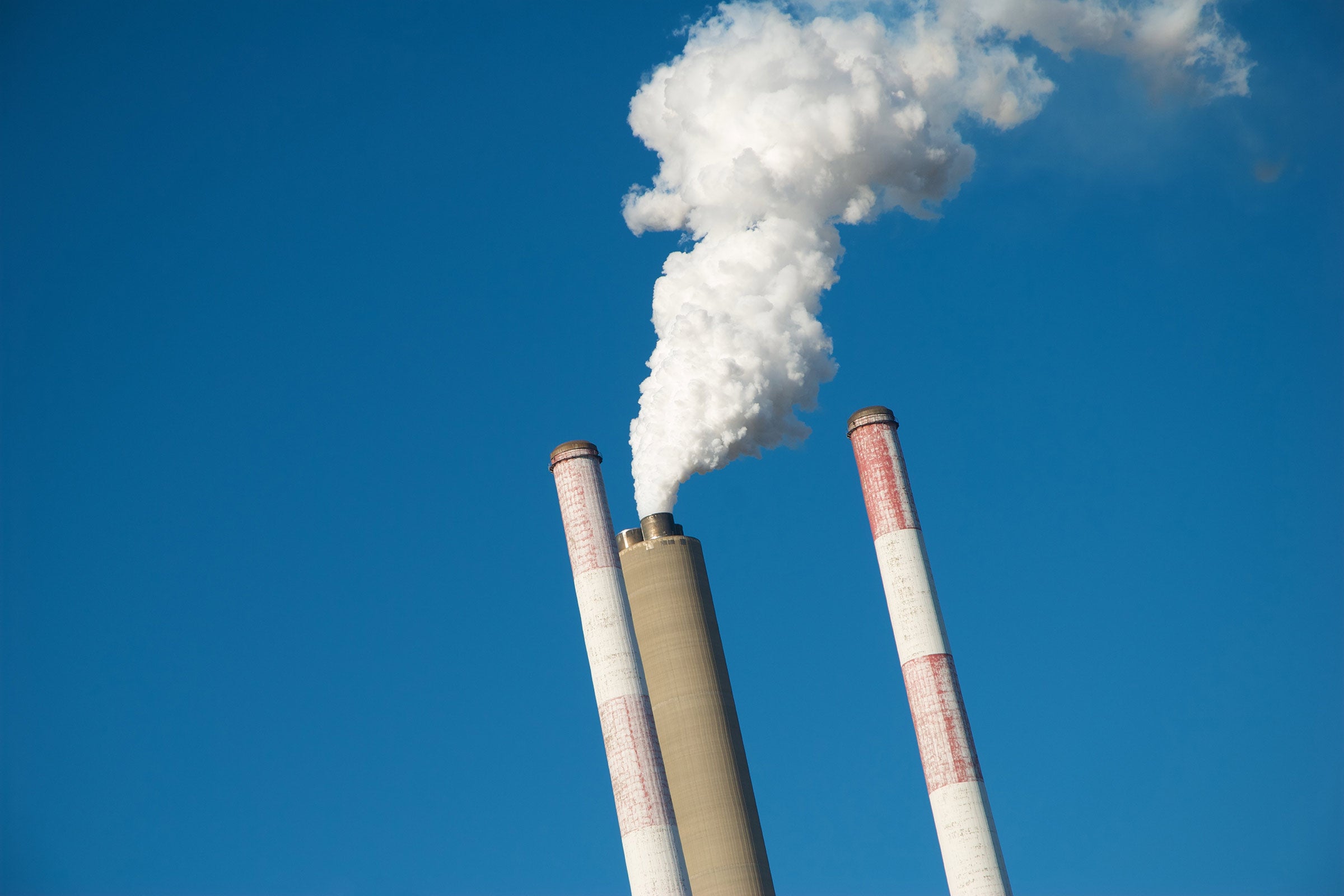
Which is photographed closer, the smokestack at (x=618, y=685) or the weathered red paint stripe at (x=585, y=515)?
the smokestack at (x=618, y=685)

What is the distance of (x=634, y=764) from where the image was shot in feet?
78.7

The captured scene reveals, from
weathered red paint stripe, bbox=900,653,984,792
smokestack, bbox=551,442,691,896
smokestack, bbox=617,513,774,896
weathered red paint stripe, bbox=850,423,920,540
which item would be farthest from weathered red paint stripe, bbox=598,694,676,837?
weathered red paint stripe, bbox=850,423,920,540

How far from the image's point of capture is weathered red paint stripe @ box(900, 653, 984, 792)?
2372 cm

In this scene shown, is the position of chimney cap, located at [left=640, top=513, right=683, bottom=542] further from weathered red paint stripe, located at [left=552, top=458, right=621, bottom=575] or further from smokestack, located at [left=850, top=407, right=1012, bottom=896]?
smokestack, located at [left=850, top=407, right=1012, bottom=896]

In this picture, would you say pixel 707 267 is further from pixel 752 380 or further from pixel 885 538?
pixel 885 538

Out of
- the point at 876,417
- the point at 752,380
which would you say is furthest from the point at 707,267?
the point at 876,417

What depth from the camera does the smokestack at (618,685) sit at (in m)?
23.3

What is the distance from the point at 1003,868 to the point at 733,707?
5657 mm

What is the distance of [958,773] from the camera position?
23.6 m

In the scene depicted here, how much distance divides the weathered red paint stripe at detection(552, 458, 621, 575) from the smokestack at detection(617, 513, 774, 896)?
1.44 m

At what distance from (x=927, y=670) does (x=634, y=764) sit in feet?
16.5

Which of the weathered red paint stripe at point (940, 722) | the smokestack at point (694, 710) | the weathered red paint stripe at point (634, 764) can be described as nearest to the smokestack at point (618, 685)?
the weathered red paint stripe at point (634, 764)

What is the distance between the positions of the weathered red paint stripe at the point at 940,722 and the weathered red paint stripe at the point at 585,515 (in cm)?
545

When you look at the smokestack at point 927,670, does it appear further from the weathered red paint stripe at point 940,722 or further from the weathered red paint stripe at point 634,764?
the weathered red paint stripe at point 634,764
